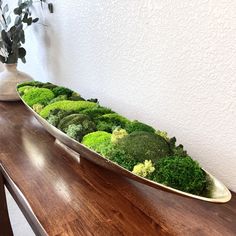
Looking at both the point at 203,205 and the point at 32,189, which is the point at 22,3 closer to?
the point at 32,189

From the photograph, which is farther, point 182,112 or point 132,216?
point 182,112

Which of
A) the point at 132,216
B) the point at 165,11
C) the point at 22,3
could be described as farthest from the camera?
the point at 22,3

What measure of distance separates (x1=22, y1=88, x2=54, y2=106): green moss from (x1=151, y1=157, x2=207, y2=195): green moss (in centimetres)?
53

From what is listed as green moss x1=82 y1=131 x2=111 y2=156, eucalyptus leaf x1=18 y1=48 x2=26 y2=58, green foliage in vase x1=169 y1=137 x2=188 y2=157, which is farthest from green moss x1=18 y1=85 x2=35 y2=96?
green foliage in vase x1=169 y1=137 x2=188 y2=157

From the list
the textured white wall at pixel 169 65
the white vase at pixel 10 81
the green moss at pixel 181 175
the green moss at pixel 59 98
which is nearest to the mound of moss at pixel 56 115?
the green moss at pixel 59 98

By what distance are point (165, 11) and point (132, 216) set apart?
0.50 m

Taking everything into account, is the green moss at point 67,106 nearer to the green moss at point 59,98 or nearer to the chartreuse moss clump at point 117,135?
the green moss at point 59,98

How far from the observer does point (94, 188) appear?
0.65 meters

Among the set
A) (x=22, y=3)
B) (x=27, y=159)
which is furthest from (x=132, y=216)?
(x=22, y=3)

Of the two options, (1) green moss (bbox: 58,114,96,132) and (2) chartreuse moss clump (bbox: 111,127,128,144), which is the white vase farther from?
(2) chartreuse moss clump (bbox: 111,127,128,144)

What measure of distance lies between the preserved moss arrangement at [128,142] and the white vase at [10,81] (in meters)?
0.40

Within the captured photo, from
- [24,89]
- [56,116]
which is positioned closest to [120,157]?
[56,116]

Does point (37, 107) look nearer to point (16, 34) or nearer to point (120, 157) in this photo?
point (120, 157)

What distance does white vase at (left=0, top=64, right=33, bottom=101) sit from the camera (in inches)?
50.1
